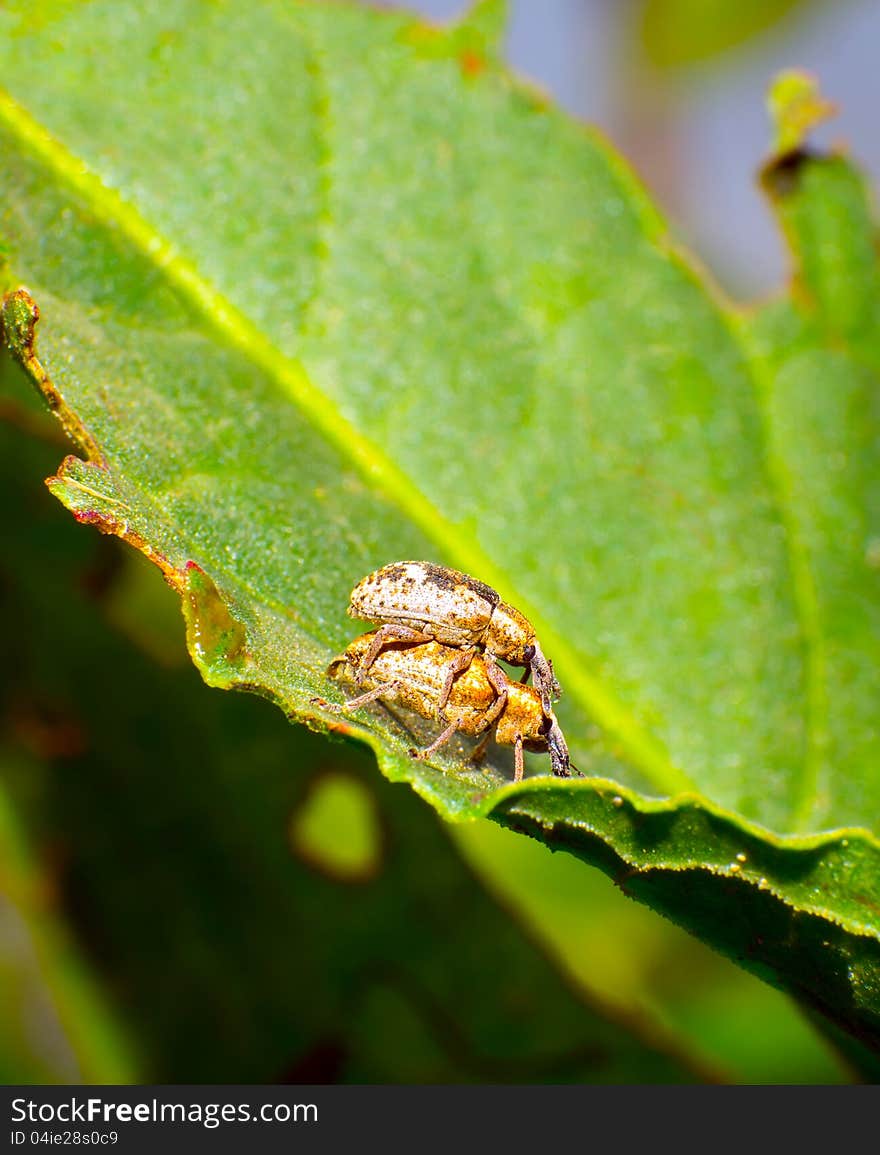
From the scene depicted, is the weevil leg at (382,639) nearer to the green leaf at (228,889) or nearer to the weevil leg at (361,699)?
the weevil leg at (361,699)

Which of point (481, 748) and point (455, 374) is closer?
point (481, 748)

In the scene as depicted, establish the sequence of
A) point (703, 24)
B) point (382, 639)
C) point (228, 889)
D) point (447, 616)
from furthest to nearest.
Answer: point (703, 24) → point (228, 889) → point (447, 616) → point (382, 639)

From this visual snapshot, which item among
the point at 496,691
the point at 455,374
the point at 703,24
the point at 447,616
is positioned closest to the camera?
the point at 447,616

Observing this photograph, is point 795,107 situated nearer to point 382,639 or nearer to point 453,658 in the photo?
point 453,658

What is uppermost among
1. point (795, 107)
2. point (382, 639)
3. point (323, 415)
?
point (795, 107)

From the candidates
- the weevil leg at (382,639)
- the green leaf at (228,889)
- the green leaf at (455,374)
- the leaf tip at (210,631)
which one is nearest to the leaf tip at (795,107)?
the green leaf at (455,374)

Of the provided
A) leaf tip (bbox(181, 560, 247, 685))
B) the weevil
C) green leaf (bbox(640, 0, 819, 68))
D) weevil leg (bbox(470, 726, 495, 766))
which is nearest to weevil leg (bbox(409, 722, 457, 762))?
the weevil

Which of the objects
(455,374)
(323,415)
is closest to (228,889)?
(323,415)
